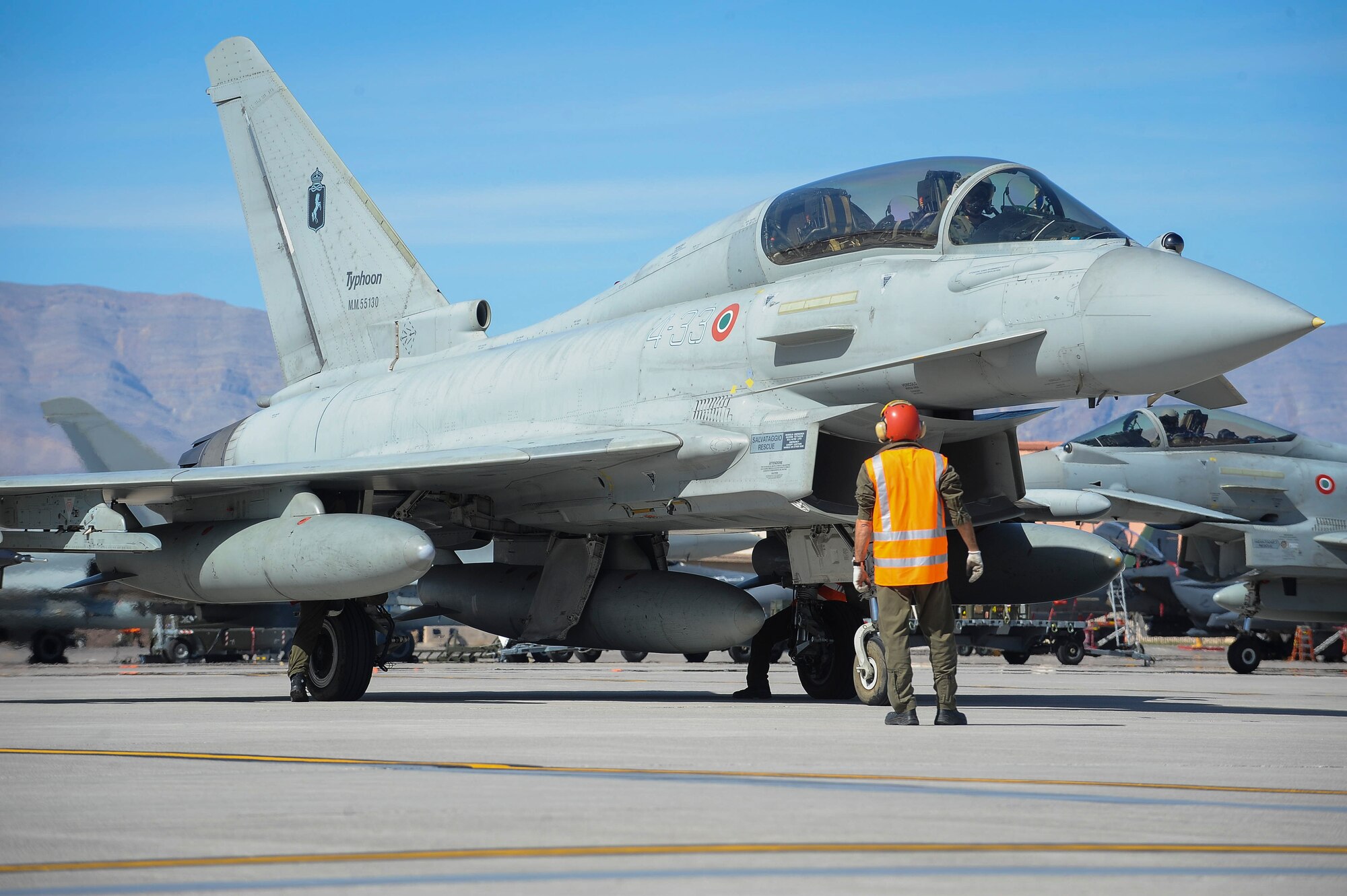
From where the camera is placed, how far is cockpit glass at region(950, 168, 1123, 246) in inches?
356

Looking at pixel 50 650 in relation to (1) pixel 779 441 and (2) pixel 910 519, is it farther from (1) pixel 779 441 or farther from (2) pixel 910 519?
(2) pixel 910 519

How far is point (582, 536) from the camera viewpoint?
11.8 meters

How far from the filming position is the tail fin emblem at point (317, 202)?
14.8 metres

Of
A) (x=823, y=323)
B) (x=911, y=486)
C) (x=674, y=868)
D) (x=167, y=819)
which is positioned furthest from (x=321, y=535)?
(x=674, y=868)

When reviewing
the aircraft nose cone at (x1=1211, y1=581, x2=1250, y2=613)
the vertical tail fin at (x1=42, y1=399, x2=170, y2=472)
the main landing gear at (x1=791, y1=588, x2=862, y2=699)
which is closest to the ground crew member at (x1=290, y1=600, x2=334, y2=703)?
the main landing gear at (x1=791, y1=588, x2=862, y2=699)

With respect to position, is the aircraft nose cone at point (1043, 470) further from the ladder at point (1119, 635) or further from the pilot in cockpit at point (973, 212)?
the pilot in cockpit at point (973, 212)

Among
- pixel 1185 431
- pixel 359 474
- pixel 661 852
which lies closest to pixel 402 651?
pixel 1185 431

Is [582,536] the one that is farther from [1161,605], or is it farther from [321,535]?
[1161,605]

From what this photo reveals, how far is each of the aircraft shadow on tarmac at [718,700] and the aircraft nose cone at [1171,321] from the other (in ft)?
7.15

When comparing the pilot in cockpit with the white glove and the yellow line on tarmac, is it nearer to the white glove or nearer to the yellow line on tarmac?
the white glove

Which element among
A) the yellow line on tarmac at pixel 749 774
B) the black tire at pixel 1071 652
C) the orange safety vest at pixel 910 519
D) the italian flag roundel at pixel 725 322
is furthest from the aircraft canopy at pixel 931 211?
the black tire at pixel 1071 652

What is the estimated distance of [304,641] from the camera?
10.7 meters

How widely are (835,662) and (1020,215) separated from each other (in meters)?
3.85

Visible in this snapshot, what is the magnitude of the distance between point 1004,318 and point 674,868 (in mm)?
6275
